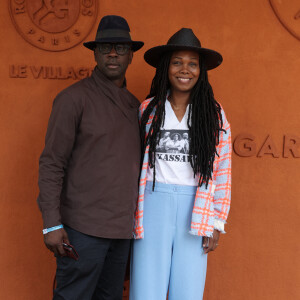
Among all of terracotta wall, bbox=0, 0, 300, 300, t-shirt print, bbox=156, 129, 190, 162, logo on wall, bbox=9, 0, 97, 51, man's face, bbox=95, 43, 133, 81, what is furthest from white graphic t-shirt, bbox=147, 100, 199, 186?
logo on wall, bbox=9, 0, 97, 51

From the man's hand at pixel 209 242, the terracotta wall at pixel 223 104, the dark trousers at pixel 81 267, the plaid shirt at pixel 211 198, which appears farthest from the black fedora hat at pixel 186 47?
the dark trousers at pixel 81 267

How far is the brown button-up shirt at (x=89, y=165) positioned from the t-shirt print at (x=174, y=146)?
0.18 metres

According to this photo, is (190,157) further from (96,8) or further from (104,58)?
(96,8)

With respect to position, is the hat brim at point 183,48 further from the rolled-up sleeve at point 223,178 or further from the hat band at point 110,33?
the rolled-up sleeve at point 223,178

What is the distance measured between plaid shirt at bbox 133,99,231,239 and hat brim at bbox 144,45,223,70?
1.27ft

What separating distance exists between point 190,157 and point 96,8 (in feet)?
4.75

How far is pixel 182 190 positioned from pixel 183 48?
0.85 m

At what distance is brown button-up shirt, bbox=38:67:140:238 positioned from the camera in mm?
1887

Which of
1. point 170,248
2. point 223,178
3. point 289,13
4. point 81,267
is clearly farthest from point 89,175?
point 289,13

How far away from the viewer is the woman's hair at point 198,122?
81.4 inches

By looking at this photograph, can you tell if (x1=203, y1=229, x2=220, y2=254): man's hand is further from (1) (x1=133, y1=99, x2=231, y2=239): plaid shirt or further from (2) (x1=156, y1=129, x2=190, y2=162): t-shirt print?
(2) (x1=156, y1=129, x2=190, y2=162): t-shirt print

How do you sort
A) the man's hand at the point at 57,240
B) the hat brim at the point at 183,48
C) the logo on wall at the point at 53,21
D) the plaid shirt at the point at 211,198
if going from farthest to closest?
1. the logo on wall at the point at 53,21
2. the hat brim at the point at 183,48
3. the plaid shirt at the point at 211,198
4. the man's hand at the point at 57,240

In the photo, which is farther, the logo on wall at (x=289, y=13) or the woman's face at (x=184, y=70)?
the logo on wall at (x=289, y=13)

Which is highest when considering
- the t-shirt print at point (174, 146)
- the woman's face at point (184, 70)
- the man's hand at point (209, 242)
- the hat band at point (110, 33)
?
the hat band at point (110, 33)
